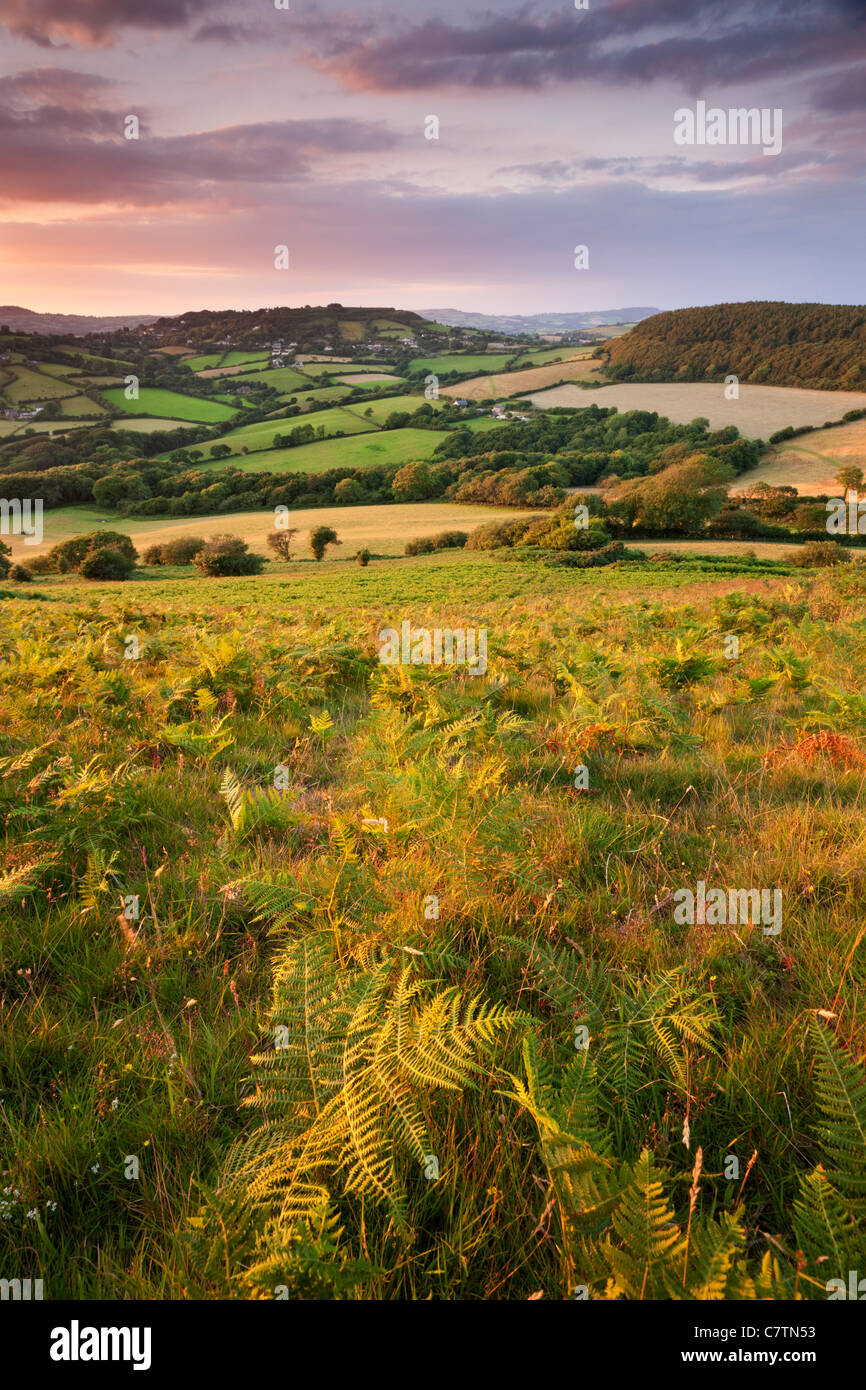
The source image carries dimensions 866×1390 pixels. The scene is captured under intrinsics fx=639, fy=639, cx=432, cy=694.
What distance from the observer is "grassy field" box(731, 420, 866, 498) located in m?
105

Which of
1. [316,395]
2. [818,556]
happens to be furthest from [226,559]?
[316,395]

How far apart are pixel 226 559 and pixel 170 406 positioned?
350ft

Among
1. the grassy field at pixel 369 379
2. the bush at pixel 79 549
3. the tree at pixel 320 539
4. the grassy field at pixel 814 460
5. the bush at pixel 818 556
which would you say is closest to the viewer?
the bush at pixel 818 556

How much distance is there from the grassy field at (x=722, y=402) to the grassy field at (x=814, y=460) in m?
8.51

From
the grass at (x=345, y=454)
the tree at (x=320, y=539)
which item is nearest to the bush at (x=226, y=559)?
the tree at (x=320, y=539)

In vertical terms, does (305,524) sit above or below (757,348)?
below

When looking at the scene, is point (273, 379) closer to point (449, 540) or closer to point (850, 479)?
point (449, 540)

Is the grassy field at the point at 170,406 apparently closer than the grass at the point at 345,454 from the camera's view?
No

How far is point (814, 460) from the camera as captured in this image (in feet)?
372

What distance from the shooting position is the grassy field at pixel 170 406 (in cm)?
15888

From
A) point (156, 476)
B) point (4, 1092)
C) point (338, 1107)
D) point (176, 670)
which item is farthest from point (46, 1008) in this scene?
point (156, 476)

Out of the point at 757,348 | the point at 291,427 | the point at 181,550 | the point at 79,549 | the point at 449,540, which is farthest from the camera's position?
the point at 757,348

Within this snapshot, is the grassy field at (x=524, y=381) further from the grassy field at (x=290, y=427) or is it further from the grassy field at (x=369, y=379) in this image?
the grassy field at (x=290, y=427)

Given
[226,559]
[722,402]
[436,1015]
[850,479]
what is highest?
[722,402]
